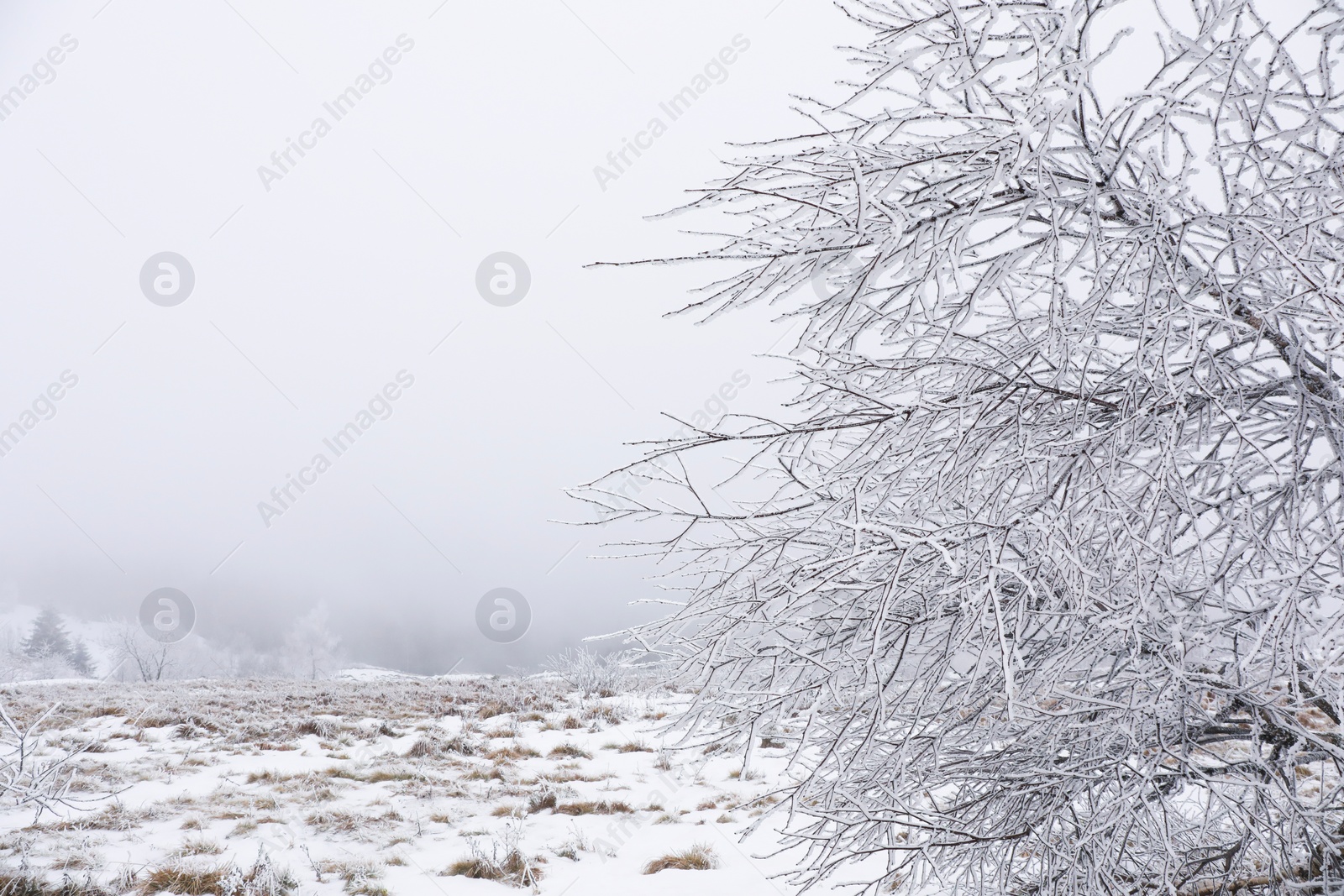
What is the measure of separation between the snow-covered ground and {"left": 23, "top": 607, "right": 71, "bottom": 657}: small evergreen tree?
47.5 meters

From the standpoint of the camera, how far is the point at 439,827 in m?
7.15

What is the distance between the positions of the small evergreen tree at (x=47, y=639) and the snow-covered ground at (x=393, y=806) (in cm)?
4747

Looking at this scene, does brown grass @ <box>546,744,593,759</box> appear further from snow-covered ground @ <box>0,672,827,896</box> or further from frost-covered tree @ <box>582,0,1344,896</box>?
frost-covered tree @ <box>582,0,1344,896</box>

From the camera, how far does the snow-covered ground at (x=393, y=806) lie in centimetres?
571

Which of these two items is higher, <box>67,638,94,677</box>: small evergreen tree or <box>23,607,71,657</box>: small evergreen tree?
<box>23,607,71,657</box>: small evergreen tree

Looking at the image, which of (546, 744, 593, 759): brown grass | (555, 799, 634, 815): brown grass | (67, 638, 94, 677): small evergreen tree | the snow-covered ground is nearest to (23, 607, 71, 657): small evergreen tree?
(67, 638, 94, 677): small evergreen tree

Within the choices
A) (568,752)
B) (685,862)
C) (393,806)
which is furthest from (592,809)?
(568,752)

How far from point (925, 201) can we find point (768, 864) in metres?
6.95

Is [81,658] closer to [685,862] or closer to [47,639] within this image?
[47,639]

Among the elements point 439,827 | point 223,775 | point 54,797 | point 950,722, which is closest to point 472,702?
point 223,775

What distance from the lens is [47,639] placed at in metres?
47.8

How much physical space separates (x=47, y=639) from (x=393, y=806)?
61376 mm

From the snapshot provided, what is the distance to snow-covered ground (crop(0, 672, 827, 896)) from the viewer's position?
5711 millimetres

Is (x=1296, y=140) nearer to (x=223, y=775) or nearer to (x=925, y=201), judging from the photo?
(x=925, y=201)
